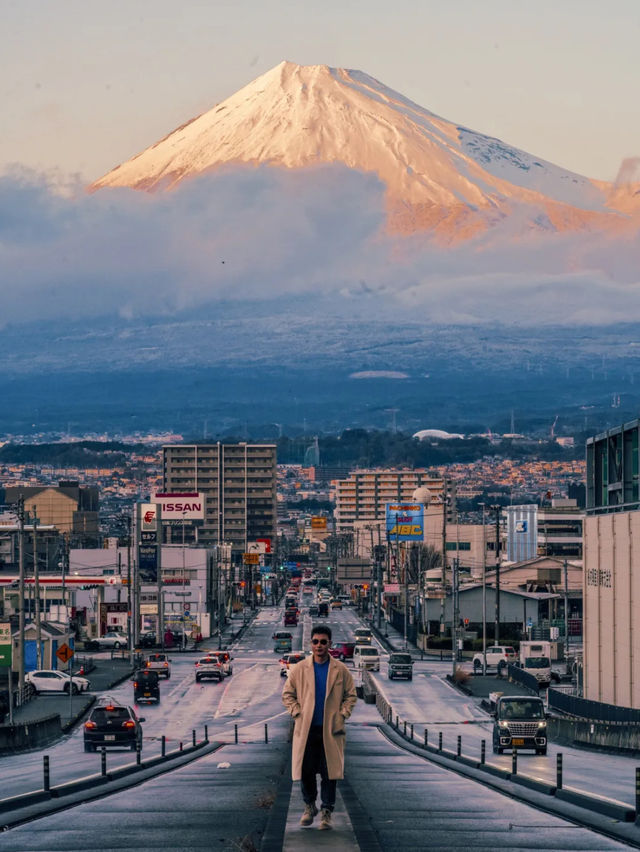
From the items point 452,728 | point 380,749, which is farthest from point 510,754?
point 452,728

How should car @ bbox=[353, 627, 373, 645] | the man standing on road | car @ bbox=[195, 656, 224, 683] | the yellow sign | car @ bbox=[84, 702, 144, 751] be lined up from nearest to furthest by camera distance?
the man standing on road
car @ bbox=[84, 702, 144, 751]
the yellow sign
car @ bbox=[195, 656, 224, 683]
car @ bbox=[353, 627, 373, 645]

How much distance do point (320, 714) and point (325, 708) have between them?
0.10 meters

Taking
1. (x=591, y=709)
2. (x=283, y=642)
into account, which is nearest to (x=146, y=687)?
(x=591, y=709)

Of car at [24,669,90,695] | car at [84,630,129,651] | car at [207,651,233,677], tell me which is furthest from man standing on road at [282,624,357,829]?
car at [84,630,129,651]

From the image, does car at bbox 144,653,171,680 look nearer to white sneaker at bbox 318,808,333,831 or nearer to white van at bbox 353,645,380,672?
white van at bbox 353,645,380,672

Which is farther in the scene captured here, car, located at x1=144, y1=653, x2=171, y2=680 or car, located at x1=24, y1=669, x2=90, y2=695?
car, located at x1=144, y1=653, x2=171, y2=680

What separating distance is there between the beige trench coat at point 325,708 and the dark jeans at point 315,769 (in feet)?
0.27

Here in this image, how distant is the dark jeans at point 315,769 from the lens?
65.5ft

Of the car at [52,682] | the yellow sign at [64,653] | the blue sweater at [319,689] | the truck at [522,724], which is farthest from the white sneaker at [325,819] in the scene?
the car at [52,682]

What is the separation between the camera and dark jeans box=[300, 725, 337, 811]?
65.5 feet

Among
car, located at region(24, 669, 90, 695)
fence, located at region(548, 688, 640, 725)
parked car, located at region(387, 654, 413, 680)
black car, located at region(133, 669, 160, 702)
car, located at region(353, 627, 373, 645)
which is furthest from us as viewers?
car, located at region(353, 627, 373, 645)

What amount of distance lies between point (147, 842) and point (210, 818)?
141 inches

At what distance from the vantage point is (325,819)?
20000mm

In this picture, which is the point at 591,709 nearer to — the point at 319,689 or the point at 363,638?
the point at 319,689
